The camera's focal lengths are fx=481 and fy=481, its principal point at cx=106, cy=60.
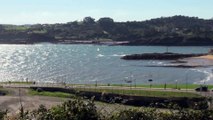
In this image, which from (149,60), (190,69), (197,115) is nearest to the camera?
(197,115)

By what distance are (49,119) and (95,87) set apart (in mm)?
51358

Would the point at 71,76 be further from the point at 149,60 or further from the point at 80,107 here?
the point at 80,107

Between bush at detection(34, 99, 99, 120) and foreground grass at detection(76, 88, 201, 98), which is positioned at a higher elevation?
bush at detection(34, 99, 99, 120)

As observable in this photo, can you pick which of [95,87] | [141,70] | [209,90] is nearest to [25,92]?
[95,87]

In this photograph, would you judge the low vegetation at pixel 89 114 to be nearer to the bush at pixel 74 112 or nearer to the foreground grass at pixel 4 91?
the bush at pixel 74 112

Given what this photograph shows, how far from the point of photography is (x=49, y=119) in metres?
22.4

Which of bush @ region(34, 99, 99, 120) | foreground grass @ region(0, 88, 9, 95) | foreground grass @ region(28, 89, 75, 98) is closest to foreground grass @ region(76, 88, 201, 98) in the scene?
foreground grass @ region(28, 89, 75, 98)

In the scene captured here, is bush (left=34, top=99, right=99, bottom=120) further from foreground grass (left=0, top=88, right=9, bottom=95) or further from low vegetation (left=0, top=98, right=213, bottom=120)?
foreground grass (left=0, top=88, right=9, bottom=95)

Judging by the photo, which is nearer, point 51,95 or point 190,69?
point 51,95

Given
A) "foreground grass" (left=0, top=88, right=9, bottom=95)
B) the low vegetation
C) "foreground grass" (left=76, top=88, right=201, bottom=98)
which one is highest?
the low vegetation

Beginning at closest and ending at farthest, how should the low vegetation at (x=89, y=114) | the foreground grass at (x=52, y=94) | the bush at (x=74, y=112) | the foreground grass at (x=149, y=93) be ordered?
1. the bush at (x=74, y=112)
2. the low vegetation at (x=89, y=114)
3. the foreground grass at (x=149, y=93)
4. the foreground grass at (x=52, y=94)

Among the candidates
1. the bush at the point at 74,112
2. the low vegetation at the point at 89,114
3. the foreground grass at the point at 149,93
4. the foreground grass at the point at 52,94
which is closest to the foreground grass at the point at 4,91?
the foreground grass at the point at 52,94

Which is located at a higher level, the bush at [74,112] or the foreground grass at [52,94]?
the bush at [74,112]

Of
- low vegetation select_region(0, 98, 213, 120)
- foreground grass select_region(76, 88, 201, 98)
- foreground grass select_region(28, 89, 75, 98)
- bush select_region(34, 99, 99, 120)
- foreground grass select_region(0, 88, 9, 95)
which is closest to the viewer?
bush select_region(34, 99, 99, 120)
